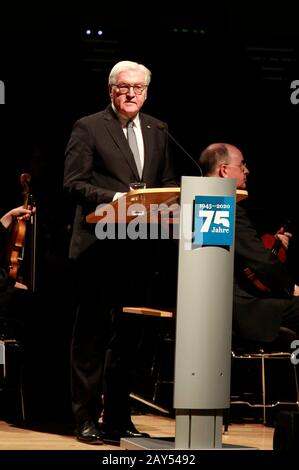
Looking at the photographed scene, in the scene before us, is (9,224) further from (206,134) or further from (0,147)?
(206,134)

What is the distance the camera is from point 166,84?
24.8ft

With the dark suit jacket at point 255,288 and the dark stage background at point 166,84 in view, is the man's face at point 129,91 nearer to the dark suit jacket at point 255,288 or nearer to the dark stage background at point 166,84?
the dark suit jacket at point 255,288

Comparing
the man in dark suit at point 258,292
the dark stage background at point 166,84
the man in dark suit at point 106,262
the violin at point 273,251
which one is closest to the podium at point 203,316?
the man in dark suit at point 106,262

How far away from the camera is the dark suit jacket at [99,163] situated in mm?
4391

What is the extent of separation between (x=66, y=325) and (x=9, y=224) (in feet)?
2.38

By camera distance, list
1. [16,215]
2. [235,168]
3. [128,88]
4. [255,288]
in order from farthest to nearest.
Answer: [16,215] < [255,288] < [235,168] < [128,88]

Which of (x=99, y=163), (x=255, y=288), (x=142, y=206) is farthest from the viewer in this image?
(x=255, y=288)

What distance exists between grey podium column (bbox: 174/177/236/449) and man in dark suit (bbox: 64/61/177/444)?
827 mm

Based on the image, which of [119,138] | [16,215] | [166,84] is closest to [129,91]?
[119,138]

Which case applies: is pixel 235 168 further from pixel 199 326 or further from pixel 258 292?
pixel 199 326

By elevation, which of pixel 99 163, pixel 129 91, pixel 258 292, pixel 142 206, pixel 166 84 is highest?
pixel 166 84

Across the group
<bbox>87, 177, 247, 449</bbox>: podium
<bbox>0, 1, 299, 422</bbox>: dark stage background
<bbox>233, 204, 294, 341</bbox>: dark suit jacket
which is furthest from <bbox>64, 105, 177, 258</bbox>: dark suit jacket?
<bbox>0, 1, 299, 422</bbox>: dark stage background

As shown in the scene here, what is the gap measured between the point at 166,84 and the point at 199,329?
4.24 m

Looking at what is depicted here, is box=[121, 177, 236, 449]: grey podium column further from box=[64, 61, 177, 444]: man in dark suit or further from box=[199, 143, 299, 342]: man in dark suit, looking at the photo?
box=[199, 143, 299, 342]: man in dark suit
